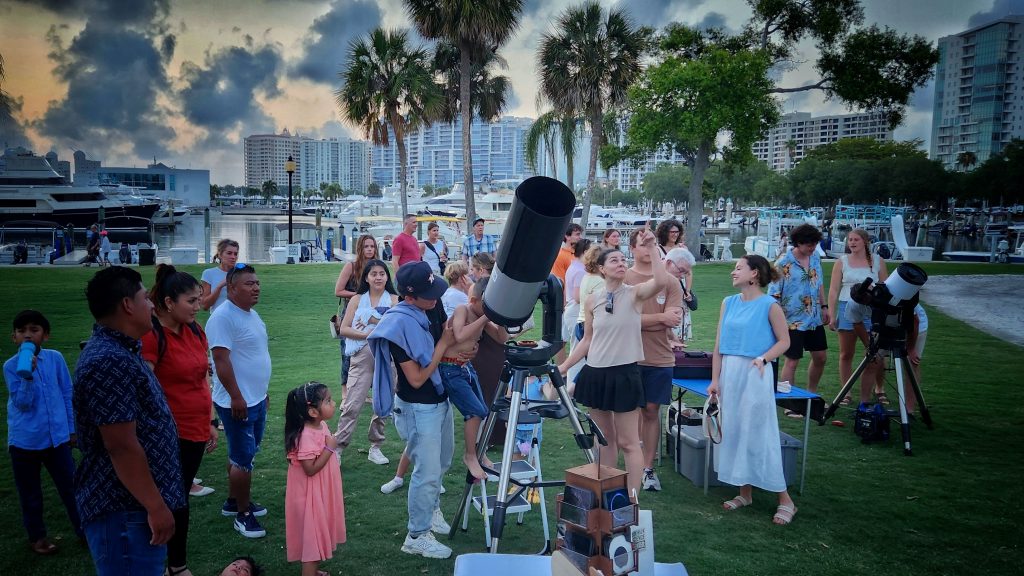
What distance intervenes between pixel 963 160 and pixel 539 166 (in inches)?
3247

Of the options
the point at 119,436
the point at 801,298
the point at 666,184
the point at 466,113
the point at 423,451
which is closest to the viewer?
the point at 119,436

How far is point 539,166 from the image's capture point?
114 ft

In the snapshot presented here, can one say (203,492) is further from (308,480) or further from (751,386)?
(751,386)

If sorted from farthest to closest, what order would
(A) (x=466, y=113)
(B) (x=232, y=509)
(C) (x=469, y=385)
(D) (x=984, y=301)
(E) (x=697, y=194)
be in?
(E) (x=697, y=194), (A) (x=466, y=113), (D) (x=984, y=301), (B) (x=232, y=509), (C) (x=469, y=385)

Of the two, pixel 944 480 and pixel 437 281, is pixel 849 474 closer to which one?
pixel 944 480

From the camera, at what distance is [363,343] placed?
6.07 m

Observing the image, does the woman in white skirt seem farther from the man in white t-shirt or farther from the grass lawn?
the man in white t-shirt

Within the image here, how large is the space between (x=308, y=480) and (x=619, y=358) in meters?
2.23

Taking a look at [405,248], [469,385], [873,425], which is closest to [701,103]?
[405,248]

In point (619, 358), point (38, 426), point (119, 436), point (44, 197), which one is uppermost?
point (44, 197)

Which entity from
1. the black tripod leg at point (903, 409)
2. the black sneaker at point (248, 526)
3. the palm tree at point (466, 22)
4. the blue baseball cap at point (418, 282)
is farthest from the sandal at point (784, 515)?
the palm tree at point (466, 22)

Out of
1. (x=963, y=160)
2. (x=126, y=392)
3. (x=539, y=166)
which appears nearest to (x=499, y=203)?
(x=539, y=166)

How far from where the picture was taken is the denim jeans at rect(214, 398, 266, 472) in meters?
4.36

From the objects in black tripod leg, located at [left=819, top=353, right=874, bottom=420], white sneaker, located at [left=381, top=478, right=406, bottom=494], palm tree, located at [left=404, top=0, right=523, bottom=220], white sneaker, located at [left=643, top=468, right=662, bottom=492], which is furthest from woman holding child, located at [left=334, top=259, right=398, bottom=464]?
palm tree, located at [left=404, top=0, right=523, bottom=220]
